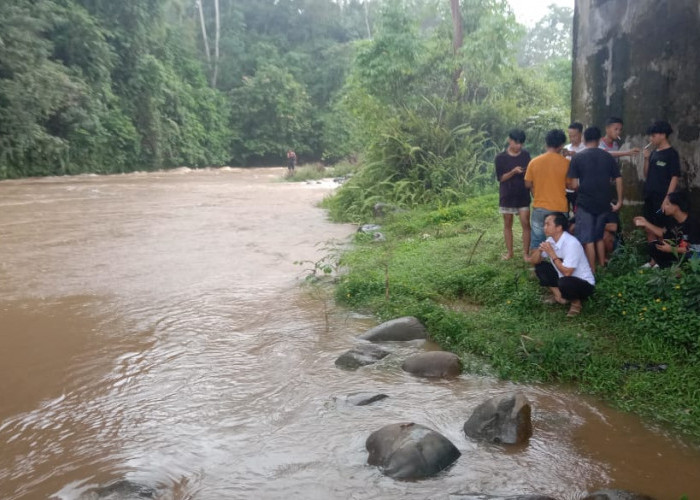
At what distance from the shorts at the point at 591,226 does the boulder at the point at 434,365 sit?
1.96 metres

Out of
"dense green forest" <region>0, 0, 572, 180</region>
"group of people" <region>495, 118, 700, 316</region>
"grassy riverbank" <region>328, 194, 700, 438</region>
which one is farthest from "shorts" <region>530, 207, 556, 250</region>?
"dense green forest" <region>0, 0, 572, 180</region>

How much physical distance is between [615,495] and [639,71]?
4.58 meters

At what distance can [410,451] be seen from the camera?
362 centimetres

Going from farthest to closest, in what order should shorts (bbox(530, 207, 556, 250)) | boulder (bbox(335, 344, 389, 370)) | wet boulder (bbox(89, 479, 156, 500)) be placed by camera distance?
1. shorts (bbox(530, 207, 556, 250))
2. boulder (bbox(335, 344, 389, 370))
3. wet boulder (bbox(89, 479, 156, 500))

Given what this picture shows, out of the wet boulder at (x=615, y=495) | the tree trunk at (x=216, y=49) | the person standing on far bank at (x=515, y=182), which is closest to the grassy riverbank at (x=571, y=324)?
the person standing on far bank at (x=515, y=182)

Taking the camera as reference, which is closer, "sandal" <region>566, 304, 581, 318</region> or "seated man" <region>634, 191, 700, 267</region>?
"seated man" <region>634, 191, 700, 267</region>

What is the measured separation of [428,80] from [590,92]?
10979mm

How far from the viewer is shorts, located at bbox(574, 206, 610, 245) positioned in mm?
5988

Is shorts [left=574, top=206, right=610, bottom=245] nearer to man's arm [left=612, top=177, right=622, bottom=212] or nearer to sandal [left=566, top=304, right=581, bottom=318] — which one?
man's arm [left=612, top=177, right=622, bottom=212]

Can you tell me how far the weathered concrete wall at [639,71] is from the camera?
570 cm

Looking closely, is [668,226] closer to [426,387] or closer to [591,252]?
[591,252]

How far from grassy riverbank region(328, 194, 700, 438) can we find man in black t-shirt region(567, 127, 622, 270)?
0.30 meters

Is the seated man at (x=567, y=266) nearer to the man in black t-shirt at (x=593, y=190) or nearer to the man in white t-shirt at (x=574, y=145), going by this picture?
the man in black t-shirt at (x=593, y=190)

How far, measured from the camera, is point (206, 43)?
4550 centimetres
